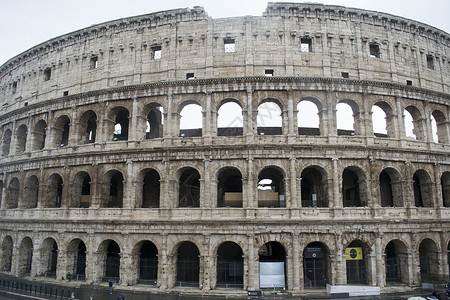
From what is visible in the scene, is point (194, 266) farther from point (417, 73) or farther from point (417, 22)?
point (417, 22)

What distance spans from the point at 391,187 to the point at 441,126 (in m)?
7.06

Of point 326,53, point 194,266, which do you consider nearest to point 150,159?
point 194,266

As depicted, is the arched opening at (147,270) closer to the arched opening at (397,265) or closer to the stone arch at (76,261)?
the stone arch at (76,261)

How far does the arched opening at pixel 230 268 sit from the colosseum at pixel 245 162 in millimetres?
76

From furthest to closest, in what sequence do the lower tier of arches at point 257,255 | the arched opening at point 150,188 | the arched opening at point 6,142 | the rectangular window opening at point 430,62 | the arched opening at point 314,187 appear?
the arched opening at point 6,142 → the rectangular window opening at point 430,62 → the arched opening at point 150,188 → the arched opening at point 314,187 → the lower tier of arches at point 257,255

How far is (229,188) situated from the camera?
82.8ft

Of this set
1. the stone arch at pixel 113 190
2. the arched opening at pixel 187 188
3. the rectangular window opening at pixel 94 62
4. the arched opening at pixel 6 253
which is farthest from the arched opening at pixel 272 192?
the arched opening at pixel 6 253

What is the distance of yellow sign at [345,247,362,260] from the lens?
69.6 ft

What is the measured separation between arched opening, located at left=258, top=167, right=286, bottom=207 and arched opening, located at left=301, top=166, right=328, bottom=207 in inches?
78.3

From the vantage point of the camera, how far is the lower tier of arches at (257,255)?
67.0ft

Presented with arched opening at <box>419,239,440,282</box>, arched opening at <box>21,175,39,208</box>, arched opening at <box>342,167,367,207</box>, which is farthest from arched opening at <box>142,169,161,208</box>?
arched opening at <box>419,239,440,282</box>

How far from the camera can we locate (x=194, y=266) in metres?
22.2

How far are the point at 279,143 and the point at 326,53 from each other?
7832 mm

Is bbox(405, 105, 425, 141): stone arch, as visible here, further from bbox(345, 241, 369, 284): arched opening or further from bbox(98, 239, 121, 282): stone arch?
bbox(98, 239, 121, 282): stone arch
